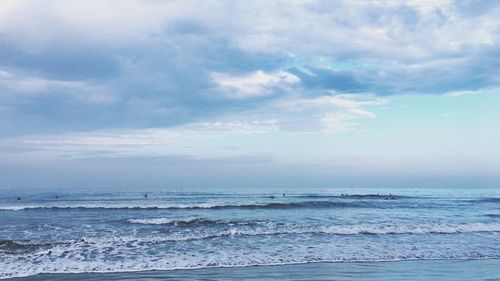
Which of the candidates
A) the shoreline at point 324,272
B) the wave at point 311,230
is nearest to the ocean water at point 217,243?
the wave at point 311,230

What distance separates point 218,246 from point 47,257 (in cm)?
613

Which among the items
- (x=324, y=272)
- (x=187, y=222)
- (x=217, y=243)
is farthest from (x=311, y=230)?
(x=324, y=272)

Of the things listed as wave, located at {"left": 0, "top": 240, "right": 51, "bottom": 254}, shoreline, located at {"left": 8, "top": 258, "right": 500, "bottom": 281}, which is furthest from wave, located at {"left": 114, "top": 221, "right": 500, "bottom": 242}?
shoreline, located at {"left": 8, "top": 258, "right": 500, "bottom": 281}

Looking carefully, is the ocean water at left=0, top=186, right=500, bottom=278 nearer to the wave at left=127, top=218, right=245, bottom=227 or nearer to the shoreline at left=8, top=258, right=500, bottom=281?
the wave at left=127, top=218, right=245, bottom=227

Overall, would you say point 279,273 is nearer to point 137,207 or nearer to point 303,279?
point 303,279

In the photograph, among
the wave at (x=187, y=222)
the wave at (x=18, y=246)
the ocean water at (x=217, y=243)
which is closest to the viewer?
the ocean water at (x=217, y=243)

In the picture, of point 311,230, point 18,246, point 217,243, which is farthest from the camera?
point 311,230

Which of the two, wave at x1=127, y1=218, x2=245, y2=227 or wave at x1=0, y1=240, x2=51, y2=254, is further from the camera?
wave at x1=127, y1=218, x2=245, y2=227

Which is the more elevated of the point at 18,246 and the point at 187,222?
the point at 187,222

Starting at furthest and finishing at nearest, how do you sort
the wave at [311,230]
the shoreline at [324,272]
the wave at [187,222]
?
the wave at [187,222] → the wave at [311,230] → the shoreline at [324,272]

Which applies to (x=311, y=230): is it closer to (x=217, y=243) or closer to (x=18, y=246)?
(x=217, y=243)

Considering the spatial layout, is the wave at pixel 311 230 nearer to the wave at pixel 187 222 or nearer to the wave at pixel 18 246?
the wave at pixel 187 222

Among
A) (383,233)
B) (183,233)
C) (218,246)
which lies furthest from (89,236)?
(383,233)

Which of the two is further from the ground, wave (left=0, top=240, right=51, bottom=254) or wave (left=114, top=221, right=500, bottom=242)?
wave (left=114, top=221, right=500, bottom=242)
